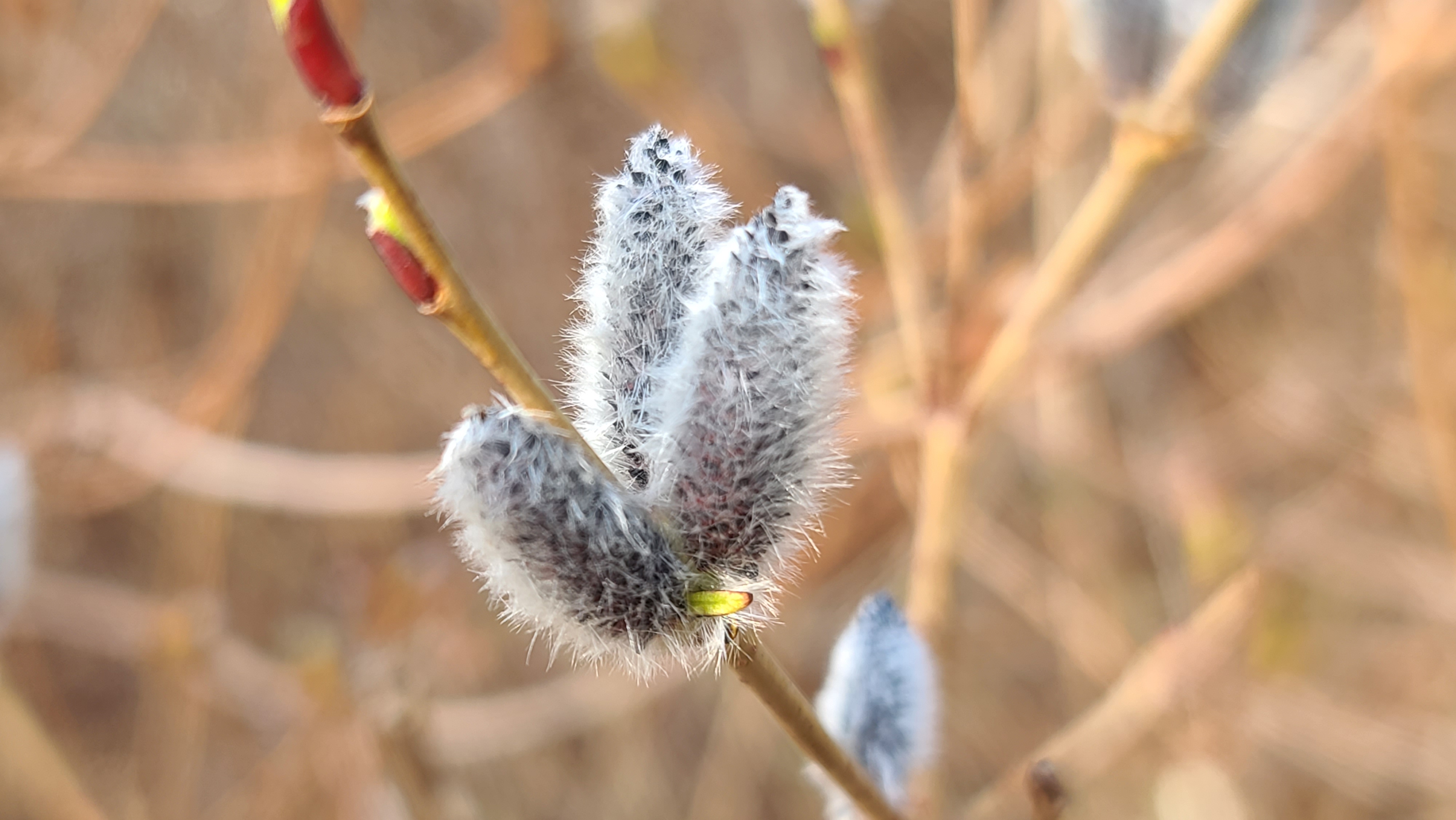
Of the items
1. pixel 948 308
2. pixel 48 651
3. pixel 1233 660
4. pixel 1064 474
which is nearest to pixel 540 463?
pixel 948 308

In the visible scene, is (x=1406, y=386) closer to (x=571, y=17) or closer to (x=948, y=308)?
(x=948, y=308)

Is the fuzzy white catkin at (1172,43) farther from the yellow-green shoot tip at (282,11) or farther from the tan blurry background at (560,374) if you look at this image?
the yellow-green shoot tip at (282,11)

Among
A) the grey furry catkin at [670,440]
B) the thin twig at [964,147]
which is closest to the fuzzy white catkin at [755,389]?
the grey furry catkin at [670,440]

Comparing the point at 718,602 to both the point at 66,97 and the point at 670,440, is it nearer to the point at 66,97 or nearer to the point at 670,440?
the point at 670,440

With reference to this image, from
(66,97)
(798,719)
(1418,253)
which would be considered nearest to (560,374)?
(66,97)

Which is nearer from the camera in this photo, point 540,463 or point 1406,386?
point 540,463

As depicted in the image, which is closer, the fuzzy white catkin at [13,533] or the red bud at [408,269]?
the red bud at [408,269]
